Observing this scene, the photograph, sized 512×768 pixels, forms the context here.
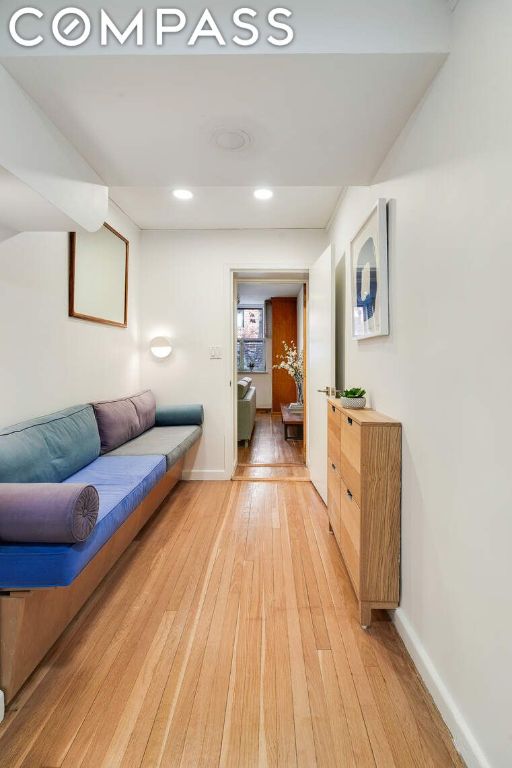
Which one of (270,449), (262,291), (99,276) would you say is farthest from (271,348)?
(99,276)

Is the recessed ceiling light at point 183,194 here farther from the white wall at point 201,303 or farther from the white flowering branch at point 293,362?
the white flowering branch at point 293,362

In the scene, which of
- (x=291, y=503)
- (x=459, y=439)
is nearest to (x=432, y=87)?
→ (x=459, y=439)

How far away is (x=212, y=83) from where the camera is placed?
1.35 metres

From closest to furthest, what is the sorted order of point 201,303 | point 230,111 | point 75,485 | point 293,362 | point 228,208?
point 75,485 → point 230,111 → point 228,208 → point 201,303 → point 293,362

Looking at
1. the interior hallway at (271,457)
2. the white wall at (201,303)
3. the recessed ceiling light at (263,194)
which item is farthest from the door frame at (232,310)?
the recessed ceiling light at (263,194)

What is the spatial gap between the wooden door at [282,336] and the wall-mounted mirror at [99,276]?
477cm

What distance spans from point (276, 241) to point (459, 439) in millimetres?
2973

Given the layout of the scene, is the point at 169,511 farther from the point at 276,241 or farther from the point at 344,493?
the point at 276,241

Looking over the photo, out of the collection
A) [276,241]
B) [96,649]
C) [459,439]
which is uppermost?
[276,241]

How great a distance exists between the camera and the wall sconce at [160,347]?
3.67 m

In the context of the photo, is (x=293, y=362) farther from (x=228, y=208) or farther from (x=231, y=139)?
(x=231, y=139)

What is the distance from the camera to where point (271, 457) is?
448 centimetres

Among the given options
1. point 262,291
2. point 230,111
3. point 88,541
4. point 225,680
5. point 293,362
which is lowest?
point 225,680

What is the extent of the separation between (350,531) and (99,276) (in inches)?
98.9
